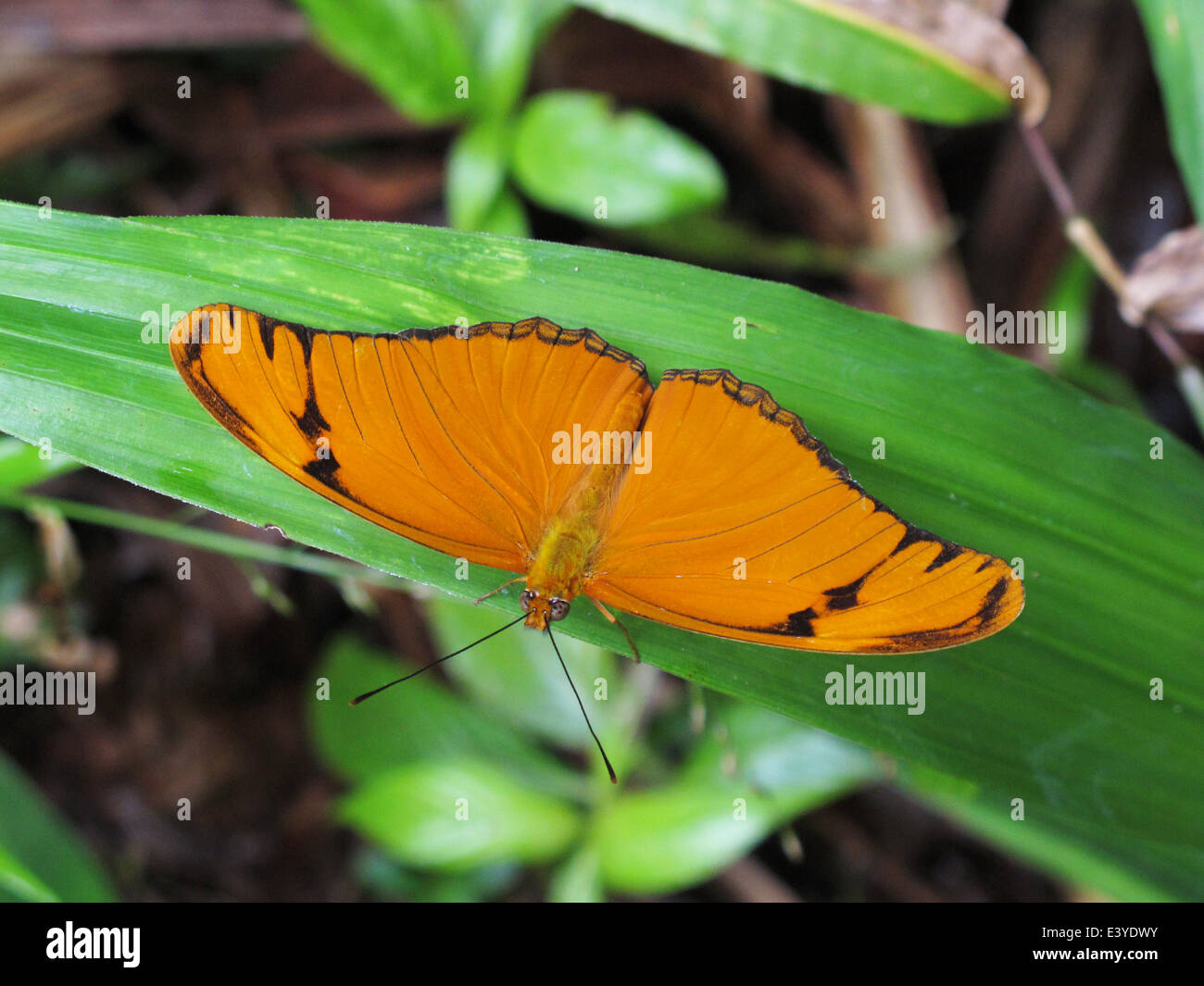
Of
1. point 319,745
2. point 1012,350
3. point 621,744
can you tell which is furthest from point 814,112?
point 319,745

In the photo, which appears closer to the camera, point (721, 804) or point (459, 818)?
point (721, 804)

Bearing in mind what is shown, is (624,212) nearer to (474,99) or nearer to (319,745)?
(474,99)

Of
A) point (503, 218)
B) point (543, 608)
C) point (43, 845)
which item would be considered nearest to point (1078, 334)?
point (503, 218)

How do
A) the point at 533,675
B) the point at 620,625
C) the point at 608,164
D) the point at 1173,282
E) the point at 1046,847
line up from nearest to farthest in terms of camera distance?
the point at 620,625 → the point at 1173,282 → the point at 1046,847 → the point at 608,164 → the point at 533,675

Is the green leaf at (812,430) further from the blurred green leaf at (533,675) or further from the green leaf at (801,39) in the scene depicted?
the blurred green leaf at (533,675)

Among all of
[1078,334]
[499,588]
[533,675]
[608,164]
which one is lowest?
[533,675]

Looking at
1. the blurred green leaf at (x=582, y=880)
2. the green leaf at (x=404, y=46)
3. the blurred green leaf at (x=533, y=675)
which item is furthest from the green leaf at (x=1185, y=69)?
the blurred green leaf at (x=582, y=880)

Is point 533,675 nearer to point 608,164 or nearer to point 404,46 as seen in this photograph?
point 608,164
